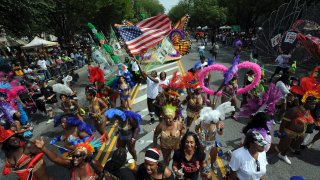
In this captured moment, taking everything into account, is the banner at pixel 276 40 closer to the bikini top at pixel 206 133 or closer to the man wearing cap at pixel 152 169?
the bikini top at pixel 206 133

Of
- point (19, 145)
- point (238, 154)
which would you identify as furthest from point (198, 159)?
point (19, 145)

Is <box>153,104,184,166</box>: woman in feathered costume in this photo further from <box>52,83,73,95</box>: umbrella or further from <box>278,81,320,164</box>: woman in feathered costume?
<box>52,83,73,95</box>: umbrella

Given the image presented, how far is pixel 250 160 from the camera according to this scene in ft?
12.0

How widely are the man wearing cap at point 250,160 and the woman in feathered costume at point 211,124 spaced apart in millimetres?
1296

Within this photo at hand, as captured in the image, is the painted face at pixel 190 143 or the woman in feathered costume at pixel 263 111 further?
the woman in feathered costume at pixel 263 111

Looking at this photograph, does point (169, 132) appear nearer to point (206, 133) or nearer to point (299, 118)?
point (206, 133)

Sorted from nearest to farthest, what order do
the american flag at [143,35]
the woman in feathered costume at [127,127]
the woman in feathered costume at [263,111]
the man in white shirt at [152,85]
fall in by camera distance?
the woman in feathered costume at [263,111] < the woman in feathered costume at [127,127] < the man in white shirt at [152,85] < the american flag at [143,35]

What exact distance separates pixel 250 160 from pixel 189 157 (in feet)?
3.15

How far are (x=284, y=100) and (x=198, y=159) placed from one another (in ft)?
14.8

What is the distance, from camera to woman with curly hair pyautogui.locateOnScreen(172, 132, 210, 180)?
13.0 feet

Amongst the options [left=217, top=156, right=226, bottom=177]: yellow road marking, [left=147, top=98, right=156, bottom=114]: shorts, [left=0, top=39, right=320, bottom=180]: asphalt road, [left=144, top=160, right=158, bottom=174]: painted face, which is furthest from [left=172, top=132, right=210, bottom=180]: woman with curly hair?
[left=147, top=98, right=156, bottom=114]: shorts

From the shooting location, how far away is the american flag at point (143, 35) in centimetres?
862

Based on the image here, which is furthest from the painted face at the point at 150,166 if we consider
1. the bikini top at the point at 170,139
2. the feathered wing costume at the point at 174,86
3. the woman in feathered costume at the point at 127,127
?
the feathered wing costume at the point at 174,86

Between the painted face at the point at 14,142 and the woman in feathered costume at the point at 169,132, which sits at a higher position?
the painted face at the point at 14,142
